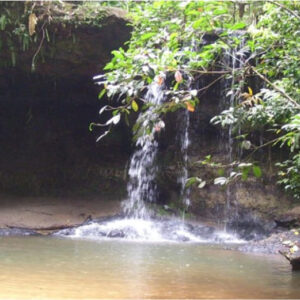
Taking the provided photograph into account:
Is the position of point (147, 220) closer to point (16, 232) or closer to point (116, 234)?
point (116, 234)

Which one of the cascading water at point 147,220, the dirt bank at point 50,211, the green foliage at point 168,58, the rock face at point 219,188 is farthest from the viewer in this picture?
the rock face at point 219,188

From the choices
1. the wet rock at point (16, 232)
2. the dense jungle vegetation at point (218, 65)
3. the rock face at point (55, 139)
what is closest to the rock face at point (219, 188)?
the rock face at point (55, 139)

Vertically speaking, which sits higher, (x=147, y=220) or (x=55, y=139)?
(x=55, y=139)

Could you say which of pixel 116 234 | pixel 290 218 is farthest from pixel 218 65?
pixel 290 218

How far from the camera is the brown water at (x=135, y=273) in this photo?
3.39 metres

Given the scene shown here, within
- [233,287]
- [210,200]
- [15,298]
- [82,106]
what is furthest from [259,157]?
[15,298]

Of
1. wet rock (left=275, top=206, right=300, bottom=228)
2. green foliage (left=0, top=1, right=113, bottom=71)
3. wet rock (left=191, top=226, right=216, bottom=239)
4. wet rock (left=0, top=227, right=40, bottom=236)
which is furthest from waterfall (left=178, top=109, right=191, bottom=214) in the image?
wet rock (left=0, top=227, right=40, bottom=236)

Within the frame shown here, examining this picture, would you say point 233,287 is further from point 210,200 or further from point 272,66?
point 210,200

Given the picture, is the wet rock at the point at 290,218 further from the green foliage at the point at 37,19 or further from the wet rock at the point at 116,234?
the green foliage at the point at 37,19

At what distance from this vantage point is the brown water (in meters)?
3.39

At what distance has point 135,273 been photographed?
4.13 meters

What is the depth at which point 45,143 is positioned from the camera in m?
10.7

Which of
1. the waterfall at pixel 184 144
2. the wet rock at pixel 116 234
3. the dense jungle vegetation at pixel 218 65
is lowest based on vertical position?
the wet rock at pixel 116 234

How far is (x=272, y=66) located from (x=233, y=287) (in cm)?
209
